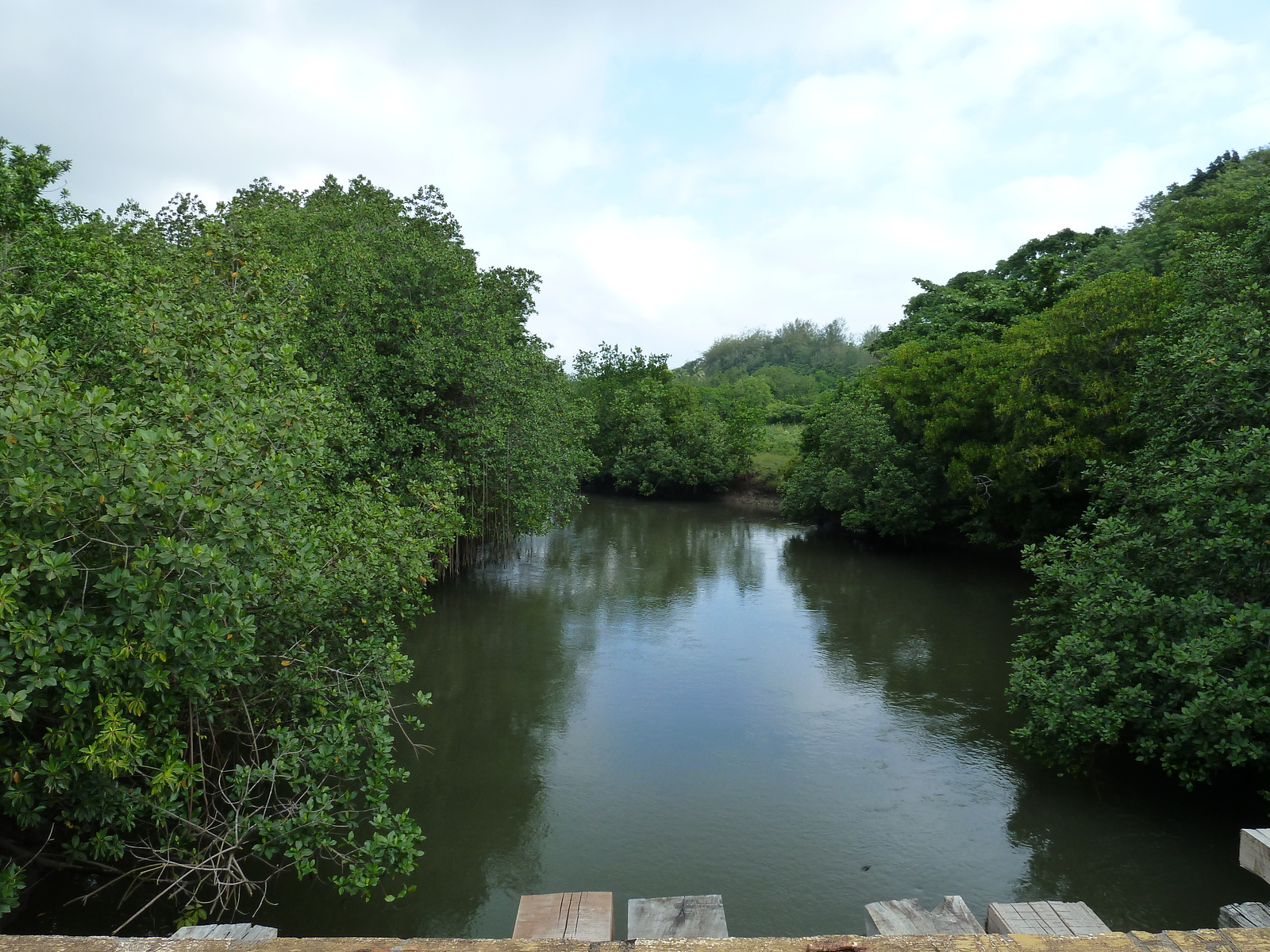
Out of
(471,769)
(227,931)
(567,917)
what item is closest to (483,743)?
(471,769)

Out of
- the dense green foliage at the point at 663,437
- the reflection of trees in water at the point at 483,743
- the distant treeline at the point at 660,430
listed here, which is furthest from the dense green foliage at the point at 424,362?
the dense green foliage at the point at 663,437

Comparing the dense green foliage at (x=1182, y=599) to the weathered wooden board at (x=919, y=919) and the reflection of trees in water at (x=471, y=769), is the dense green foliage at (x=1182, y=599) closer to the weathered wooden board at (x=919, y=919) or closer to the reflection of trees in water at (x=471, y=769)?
the weathered wooden board at (x=919, y=919)

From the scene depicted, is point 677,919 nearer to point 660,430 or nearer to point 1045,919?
point 1045,919

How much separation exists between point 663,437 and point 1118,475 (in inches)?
991

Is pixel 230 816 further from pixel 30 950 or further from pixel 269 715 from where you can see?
pixel 30 950

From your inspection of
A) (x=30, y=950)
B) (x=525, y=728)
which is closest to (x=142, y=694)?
(x=30, y=950)

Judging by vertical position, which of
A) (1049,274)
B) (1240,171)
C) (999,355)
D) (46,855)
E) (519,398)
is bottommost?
(46,855)

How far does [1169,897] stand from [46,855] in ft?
25.5

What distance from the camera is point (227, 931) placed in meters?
3.34

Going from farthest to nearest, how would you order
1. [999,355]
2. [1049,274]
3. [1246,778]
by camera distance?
[1049,274] < [999,355] < [1246,778]

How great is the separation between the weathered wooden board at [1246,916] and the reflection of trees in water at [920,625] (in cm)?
532

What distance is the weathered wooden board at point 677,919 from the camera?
326cm

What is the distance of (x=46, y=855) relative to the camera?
5.11 metres

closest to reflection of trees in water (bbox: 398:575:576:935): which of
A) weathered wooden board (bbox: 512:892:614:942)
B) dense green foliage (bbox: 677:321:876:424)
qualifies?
weathered wooden board (bbox: 512:892:614:942)
